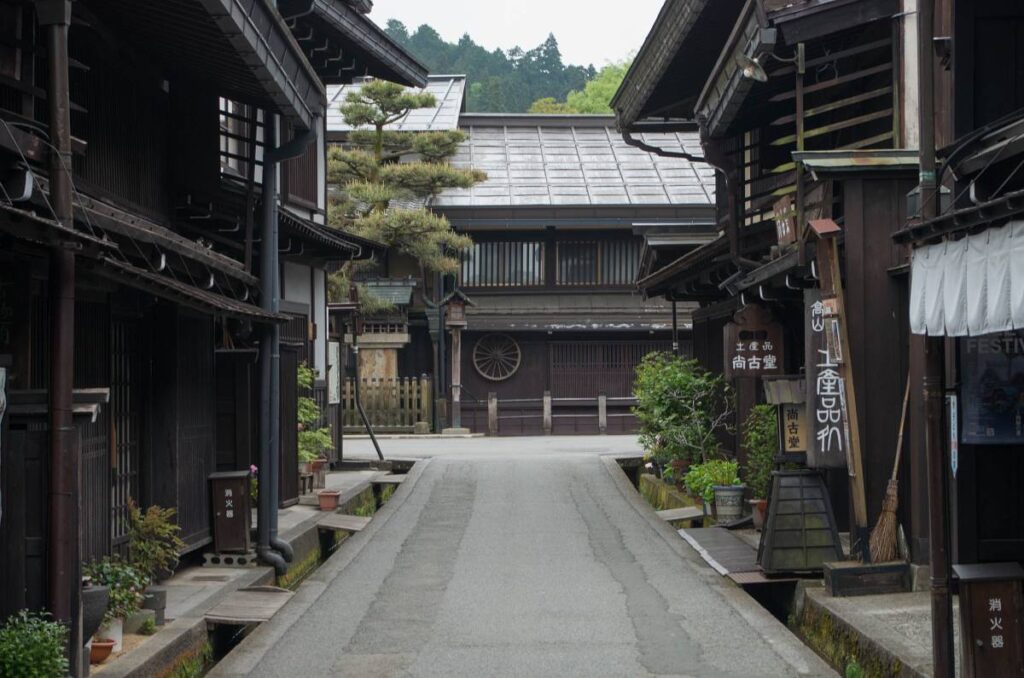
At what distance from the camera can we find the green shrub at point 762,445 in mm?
17344

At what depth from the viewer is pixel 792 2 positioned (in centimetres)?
1636

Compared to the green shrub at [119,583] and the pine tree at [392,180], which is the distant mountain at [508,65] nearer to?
the pine tree at [392,180]

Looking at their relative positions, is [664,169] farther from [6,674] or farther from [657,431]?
[6,674]

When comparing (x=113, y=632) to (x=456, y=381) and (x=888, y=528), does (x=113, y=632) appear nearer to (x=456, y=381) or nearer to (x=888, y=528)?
(x=888, y=528)

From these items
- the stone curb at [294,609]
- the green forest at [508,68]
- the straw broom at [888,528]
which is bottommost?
the stone curb at [294,609]

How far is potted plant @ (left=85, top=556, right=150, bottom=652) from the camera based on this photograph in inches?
412

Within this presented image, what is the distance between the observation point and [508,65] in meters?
112

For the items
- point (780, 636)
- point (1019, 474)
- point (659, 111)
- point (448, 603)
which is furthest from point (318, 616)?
point (659, 111)

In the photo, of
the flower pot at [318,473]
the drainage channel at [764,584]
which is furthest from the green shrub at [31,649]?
the flower pot at [318,473]

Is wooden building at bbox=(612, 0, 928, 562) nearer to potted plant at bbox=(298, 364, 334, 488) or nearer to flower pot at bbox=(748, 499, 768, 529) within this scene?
flower pot at bbox=(748, 499, 768, 529)

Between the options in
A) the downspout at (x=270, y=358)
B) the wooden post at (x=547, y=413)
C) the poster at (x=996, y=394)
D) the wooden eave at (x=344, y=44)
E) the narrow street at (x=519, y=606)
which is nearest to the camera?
the poster at (x=996, y=394)

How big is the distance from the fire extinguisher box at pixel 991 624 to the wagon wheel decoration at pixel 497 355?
109 ft

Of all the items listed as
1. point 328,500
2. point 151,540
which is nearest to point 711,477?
point 328,500

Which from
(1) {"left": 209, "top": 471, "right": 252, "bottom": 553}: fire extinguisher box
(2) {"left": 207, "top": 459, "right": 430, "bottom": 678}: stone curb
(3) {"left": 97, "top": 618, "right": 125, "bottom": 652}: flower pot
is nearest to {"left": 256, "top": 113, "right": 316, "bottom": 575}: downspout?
(1) {"left": 209, "top": 471, "right": 252, "bottom": 553}: fire extinguisher box
